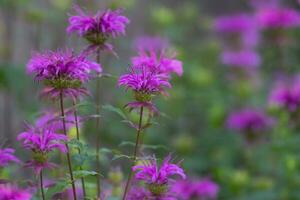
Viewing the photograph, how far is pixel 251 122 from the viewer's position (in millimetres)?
2664

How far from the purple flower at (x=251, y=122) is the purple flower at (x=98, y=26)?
132cm

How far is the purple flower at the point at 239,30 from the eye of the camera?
10.8 ft

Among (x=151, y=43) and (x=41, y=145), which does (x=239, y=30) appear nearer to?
(x=151, y=43)

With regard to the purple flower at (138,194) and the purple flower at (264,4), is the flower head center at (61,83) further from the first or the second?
the purple flower at (264,4)

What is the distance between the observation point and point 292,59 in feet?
11.4

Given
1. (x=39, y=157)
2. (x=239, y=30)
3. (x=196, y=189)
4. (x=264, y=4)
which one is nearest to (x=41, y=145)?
(x=39, y=157)

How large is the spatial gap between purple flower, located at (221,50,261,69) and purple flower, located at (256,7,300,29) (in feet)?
1.54

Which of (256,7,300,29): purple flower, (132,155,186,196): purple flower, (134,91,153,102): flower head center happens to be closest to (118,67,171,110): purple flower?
(134,91,153,102): flower head center

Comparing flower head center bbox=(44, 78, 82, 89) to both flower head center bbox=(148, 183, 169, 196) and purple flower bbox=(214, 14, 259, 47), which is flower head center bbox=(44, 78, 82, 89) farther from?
purple flower bbox=(214, 14, 259, 47)

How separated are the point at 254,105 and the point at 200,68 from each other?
0.33 meters

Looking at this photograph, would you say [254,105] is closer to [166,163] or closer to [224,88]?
[224,88]

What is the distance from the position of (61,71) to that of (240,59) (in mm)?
2035

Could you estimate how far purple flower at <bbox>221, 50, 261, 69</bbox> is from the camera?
10.5 feet

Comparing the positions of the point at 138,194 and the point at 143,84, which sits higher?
the point at 143,84
